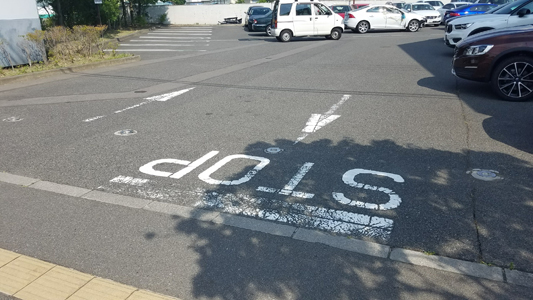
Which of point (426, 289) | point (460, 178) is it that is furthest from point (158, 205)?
point (460, 178)

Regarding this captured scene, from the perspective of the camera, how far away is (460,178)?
17.3 feet

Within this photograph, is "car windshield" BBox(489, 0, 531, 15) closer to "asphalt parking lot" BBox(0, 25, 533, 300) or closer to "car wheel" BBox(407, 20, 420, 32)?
"asphalt parking lot" BBox(0, 25, 533, 300)

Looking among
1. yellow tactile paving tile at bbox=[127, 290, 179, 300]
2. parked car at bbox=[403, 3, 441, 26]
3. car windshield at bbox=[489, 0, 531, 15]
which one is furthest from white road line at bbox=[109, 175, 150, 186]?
parked car at bbox=[403, 3, 441, 26]

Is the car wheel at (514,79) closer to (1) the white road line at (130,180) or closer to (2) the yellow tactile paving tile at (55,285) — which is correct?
(1) the white road line at (130,180)

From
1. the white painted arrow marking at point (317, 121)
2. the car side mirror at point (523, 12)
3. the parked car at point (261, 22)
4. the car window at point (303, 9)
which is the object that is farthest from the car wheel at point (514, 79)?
the parked car at point (261, 22)

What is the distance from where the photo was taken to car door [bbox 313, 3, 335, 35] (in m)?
22.0

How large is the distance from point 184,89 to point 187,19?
32.6 m

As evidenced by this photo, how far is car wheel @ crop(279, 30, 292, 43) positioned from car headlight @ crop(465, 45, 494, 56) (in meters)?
14.0

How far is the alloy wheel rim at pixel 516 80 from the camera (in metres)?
8.51

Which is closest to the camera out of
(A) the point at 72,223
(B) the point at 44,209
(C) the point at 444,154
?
(A) the point at 72,223

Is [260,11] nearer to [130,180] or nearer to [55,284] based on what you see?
[130,180]

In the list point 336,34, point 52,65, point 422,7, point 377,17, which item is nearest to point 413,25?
point 377,17

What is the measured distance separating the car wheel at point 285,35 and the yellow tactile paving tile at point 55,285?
1974 cm

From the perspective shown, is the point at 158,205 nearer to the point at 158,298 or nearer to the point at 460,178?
the point at 158,298
